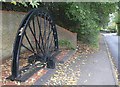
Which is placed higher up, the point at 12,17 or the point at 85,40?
the point at 12,17

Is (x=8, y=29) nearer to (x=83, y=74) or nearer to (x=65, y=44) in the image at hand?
(x=83, y=74)

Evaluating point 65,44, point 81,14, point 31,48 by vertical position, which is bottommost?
point 65,44

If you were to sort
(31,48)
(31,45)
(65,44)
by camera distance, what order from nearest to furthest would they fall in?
(31,45) < (31,48) < (65,44)

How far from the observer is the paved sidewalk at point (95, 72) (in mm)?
7395

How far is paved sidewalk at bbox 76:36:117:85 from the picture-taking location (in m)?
7.39

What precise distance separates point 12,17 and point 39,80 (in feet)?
11.6

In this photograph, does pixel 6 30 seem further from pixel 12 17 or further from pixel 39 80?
pixel 39 80

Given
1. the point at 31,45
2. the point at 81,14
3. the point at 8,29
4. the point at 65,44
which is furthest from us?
the point at 65,44

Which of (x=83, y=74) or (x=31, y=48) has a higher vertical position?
(x=31, y=48)

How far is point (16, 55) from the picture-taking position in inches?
240

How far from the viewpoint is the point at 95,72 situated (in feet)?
28.1

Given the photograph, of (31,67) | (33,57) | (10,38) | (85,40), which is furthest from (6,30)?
(85,40)

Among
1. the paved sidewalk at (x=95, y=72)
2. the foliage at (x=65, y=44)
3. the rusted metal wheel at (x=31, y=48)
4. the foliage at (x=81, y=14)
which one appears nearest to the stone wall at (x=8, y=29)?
the rusted metal wheel at (x=31, y=48)

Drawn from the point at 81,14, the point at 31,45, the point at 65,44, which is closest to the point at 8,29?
the point at 31,45
